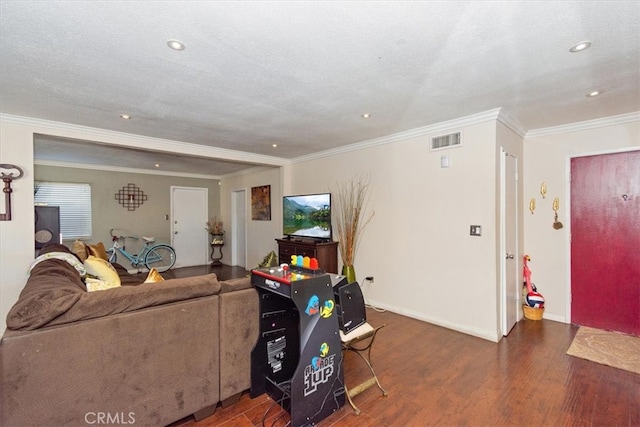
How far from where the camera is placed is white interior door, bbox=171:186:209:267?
6871 mm

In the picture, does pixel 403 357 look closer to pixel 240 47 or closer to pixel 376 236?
pixel 376 236

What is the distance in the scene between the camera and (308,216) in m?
4.52

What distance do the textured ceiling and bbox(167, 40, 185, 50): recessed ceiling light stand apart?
0.04 metres

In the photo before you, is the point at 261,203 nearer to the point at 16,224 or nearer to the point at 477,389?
the point at 16,224

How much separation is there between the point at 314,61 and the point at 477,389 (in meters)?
2.57

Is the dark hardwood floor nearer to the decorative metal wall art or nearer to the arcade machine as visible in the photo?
the arcade machine

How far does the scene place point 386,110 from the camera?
287cm

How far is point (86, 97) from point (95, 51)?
3.06ft


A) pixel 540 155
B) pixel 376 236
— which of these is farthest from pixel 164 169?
pixel 540 155

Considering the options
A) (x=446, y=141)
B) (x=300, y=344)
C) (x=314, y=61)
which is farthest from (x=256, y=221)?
(x=300, y=344)

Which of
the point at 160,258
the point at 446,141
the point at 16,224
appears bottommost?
the point at 160,258

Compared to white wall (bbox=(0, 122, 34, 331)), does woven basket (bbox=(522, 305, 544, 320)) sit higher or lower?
lower

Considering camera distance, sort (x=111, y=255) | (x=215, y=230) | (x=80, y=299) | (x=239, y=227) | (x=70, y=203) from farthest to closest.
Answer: (x=215, y=230) < (x=239, y=227) < (x=111, y=255) < (x=70, y=203) < (x=80, y=299)

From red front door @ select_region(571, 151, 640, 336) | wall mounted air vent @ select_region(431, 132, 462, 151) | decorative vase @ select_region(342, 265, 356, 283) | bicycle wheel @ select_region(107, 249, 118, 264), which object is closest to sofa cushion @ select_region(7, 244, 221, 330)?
decorative vase @ select_region(342, 265, 356, 283)
